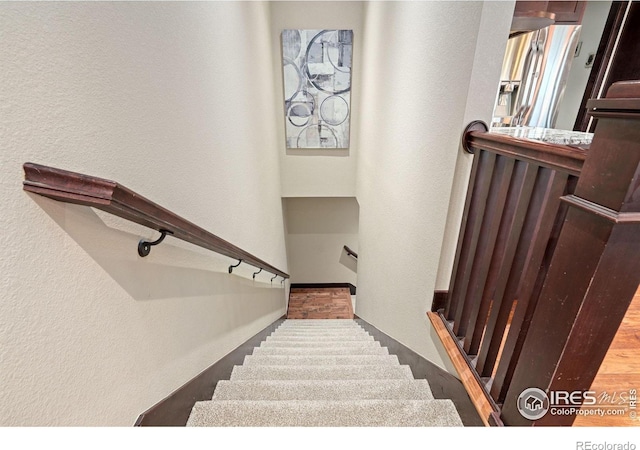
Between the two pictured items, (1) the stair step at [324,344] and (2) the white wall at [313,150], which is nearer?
(1) the stair step at [324,344]

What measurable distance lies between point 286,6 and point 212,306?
3431 mm

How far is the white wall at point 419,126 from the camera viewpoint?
1.18 metres

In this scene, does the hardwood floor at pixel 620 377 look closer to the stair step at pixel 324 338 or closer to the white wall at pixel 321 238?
the stair step at pixel 324 338

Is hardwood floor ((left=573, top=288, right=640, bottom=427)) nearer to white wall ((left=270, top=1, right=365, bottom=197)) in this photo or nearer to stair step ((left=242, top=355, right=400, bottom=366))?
stair step ((left=242, top=355, right=400, bottom=366))

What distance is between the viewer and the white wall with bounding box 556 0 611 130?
197cm

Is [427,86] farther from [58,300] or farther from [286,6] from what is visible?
[286,6]

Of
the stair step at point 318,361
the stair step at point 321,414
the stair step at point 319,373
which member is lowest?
the stair step at point 318,361

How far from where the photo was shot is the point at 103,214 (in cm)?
70

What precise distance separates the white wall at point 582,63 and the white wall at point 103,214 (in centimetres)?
252

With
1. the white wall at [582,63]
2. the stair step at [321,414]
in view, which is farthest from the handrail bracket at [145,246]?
the white wall at [582,63]

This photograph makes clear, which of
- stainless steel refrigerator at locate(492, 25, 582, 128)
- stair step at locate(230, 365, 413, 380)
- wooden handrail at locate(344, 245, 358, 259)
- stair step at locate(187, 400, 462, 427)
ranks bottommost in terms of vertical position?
wooden handrail at locate(344, 245, 358, 259)

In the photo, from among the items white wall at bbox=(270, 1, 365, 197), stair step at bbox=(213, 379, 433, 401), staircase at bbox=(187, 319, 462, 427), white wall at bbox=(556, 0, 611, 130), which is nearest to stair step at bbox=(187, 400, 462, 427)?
staircase at bbox=(187, 319, 462, 427)

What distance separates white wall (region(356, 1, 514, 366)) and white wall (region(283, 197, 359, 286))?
7.56 feet

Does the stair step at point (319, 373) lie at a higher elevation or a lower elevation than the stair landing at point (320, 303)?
higher
